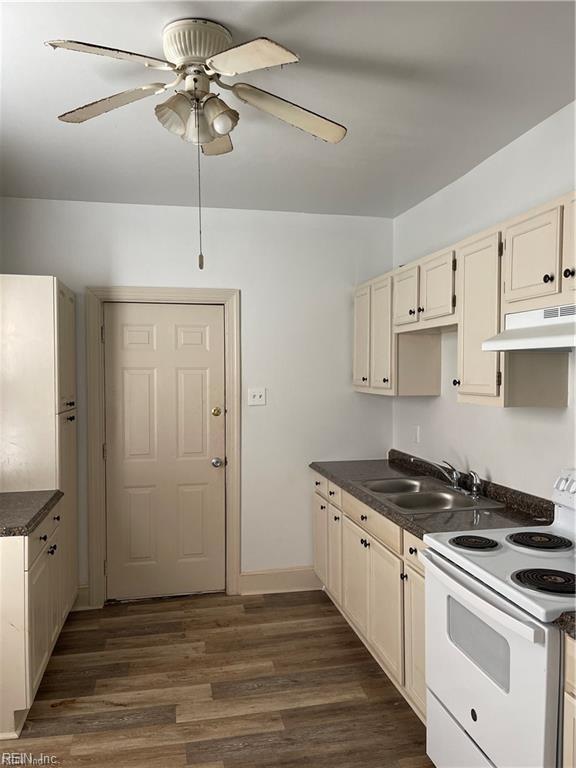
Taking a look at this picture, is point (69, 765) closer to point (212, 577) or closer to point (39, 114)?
point (212, 577)

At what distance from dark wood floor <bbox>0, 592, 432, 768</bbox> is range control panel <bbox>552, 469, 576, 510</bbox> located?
1.18 metres

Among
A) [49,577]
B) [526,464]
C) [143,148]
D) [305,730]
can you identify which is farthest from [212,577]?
[143,148]

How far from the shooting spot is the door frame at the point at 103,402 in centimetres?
366

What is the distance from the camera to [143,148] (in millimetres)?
2770

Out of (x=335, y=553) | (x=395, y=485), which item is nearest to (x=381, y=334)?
(x=395, y=485)

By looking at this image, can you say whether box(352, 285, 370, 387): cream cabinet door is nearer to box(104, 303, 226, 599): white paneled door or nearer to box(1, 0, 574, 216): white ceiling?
box(1, 0, 574, 216): white ceiling

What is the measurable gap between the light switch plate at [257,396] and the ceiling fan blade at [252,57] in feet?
7.97

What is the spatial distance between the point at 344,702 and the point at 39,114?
297 centimetres

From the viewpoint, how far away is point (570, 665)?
4.80 ft

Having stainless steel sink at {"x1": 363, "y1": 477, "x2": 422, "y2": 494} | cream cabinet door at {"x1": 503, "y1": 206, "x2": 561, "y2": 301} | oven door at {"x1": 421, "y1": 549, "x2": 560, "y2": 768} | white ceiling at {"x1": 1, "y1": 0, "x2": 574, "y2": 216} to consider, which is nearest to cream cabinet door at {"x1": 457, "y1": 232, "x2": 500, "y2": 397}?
cream cabinet door at {"x1": 503, "y1": 206, "x2": 561, "y2": 301}

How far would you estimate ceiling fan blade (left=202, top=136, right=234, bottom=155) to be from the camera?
2.11 m

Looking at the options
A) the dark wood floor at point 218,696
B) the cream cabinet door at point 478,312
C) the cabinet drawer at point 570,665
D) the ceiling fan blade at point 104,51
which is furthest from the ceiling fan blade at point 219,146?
the dark wood floor at point 218,696

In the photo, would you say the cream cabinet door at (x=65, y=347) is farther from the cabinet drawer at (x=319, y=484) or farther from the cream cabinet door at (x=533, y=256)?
the cream cabinet door at (x=533, y=256)

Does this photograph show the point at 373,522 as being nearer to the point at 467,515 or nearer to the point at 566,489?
the point at 467,515
